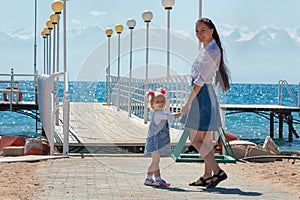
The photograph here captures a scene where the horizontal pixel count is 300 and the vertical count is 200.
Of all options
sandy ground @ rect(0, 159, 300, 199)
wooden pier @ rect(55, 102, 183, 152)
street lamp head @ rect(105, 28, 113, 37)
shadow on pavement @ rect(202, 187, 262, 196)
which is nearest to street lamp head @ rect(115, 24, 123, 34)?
street lamp head @ rect(105, 28, 113, 37)

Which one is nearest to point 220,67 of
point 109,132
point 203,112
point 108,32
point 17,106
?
point 203,112

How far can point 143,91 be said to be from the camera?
19.5 meters

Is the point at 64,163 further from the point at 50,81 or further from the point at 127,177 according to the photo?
the point at 50,81

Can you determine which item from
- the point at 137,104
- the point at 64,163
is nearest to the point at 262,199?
the point at 64,163

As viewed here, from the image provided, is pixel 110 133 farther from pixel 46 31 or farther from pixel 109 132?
pixel 46 31

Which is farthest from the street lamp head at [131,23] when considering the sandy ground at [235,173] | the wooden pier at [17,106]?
the sandy ground at [235,173]

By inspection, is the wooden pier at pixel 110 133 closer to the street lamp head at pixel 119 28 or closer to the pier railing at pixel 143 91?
the pier railing at pixel 143 91

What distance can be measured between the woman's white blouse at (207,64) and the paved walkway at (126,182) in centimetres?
120

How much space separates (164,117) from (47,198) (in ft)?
5.35

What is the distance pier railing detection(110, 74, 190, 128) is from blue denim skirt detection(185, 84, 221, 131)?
530cm

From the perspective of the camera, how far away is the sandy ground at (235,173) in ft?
26.0

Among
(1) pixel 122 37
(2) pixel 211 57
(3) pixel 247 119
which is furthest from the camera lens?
(3) pixel 247 119

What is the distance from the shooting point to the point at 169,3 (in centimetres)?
1588

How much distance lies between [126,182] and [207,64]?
5.72 ft
